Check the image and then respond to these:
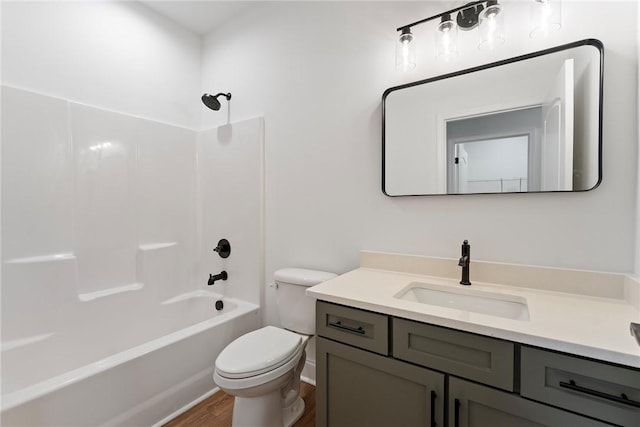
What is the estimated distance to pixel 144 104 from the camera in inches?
88.0

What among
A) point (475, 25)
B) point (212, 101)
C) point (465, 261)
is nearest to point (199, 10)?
point (212, 101)

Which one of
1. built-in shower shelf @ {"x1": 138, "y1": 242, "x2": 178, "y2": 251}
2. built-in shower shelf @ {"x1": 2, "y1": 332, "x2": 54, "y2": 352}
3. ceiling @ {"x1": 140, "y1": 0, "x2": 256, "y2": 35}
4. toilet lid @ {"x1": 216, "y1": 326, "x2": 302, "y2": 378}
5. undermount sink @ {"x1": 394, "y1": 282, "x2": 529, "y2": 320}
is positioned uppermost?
ceiling @ {"x1": 140, "y1": 0, "x2": 256, "y2": 35}

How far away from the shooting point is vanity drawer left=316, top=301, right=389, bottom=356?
3.64 feet

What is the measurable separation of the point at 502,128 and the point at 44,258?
2577 millimetres

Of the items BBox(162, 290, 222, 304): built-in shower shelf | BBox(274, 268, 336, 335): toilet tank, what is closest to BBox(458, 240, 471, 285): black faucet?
BBox(274, 268, 336, 335): toilet tank

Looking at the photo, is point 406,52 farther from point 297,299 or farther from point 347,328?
point 297,299

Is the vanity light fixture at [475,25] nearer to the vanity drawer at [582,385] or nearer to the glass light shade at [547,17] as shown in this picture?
the glass light shade at [547,17]

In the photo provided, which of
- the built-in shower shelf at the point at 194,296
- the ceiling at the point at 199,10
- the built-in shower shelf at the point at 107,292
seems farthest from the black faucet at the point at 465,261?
the ceiling at the point at 199,10

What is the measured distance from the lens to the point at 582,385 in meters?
0.80

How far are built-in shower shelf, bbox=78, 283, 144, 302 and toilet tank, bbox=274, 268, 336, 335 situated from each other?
43.8 inches

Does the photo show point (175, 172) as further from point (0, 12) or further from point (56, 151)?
point (0, 12)

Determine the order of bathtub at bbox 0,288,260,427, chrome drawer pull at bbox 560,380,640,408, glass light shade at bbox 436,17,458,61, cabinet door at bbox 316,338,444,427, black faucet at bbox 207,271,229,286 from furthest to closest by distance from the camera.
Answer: black faucet at bbox 207,271,229,286 < glass light shade at bbox 436,17,458,61 < bathtub at bbox 0,288,260,427 < cabinet door at bbox 316,338,444,427 < chrome drawer pull at bbox 560,380,640,408

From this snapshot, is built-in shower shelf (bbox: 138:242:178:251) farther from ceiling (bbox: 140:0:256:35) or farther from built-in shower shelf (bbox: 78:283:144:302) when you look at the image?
ceiling (bbox: 140:0:256:35)

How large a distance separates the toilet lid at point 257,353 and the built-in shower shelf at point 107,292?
3.58 ft
